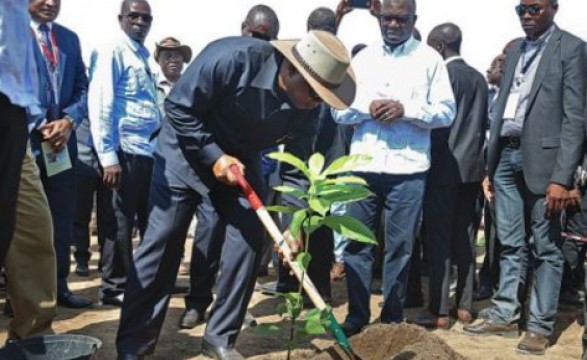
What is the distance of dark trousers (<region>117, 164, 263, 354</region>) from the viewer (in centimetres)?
371

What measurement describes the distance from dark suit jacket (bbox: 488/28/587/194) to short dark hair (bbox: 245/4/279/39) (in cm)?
221

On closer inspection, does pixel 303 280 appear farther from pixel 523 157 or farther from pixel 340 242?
pixel 340 242

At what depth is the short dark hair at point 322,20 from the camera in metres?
5.90

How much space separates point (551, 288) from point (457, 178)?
3.25ft

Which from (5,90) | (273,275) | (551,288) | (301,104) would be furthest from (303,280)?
(273,275)

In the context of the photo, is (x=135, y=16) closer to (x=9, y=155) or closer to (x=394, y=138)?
(x=394, y=138)

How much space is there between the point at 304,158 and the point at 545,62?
71.2 inches

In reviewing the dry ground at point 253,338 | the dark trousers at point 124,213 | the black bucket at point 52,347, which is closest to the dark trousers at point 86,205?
the dry ground at point 253,338

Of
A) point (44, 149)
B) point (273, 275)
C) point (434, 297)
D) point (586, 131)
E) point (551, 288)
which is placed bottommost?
point (273, 275)

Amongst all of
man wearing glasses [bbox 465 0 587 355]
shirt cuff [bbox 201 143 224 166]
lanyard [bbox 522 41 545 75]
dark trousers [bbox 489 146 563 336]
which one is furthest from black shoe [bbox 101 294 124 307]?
lanyard [bbox 522 41 545 75]

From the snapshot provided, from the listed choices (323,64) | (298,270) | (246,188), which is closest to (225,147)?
(246,188)

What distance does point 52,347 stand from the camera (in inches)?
120

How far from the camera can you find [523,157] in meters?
4.51

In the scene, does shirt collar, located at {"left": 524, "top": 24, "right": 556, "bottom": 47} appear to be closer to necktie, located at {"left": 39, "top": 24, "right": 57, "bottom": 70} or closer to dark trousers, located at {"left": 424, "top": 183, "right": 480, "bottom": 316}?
dark trousers, located at {"left": 424, "top": 183, "right": 480, "bottom": 316}
